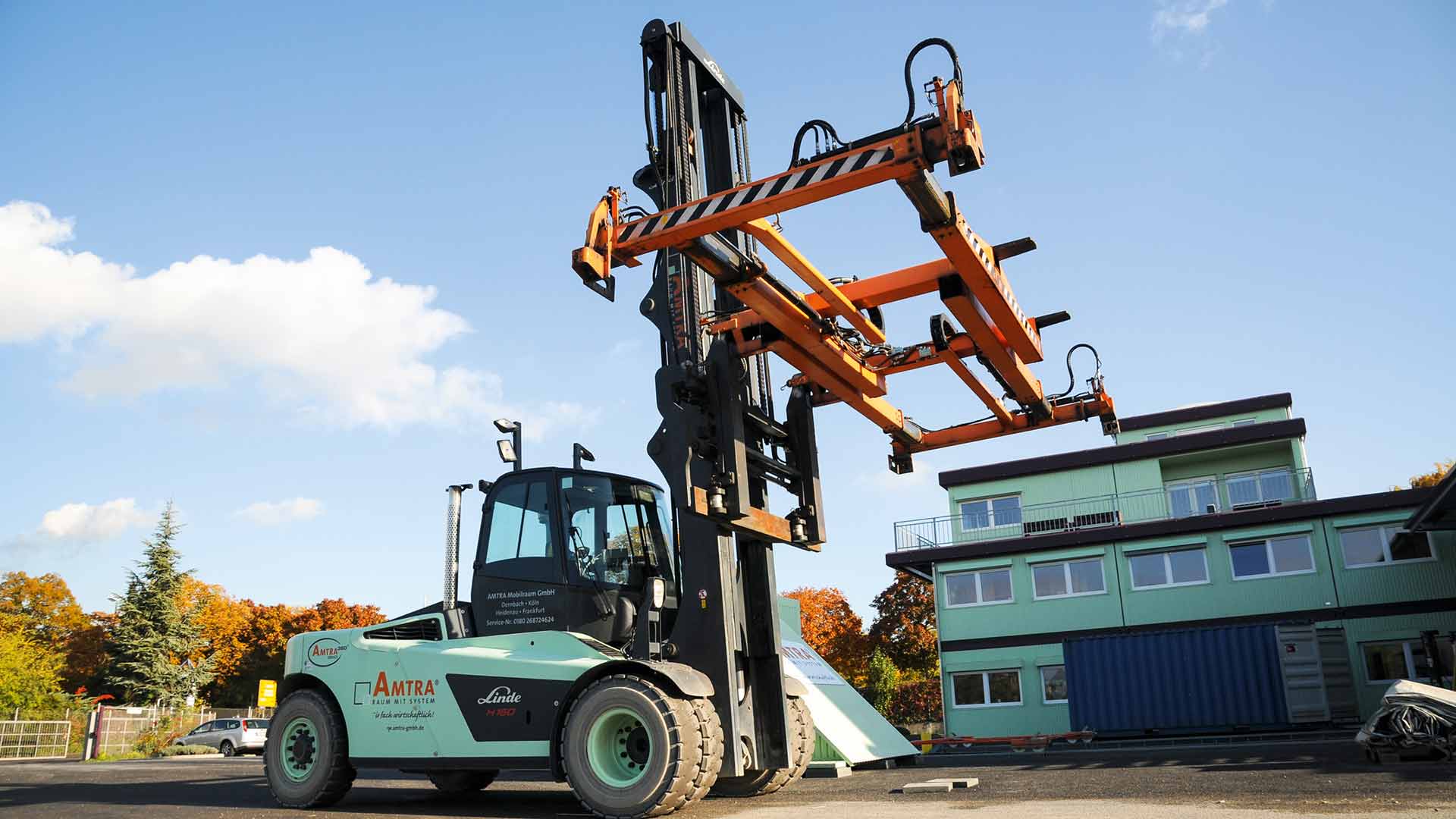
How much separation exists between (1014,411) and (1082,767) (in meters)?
5.79

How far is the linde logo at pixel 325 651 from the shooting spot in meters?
9.61

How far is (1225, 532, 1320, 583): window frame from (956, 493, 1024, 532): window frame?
21.9ft

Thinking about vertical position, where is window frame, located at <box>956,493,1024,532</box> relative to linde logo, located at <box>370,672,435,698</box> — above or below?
above

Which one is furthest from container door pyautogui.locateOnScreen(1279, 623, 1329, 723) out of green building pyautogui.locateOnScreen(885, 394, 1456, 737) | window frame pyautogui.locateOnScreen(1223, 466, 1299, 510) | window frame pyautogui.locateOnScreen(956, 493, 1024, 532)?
window frame pyautogui.locateOnScreen(956, 493, 1024, 532)

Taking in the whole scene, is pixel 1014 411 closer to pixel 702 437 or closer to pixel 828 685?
pixel 702 437

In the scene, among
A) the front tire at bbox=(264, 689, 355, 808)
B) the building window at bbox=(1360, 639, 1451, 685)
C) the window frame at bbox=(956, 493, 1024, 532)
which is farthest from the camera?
the window frame at bbox=(956, 493, 1024, 532)

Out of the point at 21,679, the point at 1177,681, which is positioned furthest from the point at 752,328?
the point at 21,679

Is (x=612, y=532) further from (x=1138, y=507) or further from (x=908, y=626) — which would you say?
(x=908, y=626)

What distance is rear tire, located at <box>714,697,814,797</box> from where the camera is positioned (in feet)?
28.2

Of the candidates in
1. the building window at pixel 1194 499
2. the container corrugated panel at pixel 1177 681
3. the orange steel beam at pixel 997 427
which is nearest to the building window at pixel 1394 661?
the container corrugated panel at pixel 1177 681

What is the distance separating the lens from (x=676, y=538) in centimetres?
943

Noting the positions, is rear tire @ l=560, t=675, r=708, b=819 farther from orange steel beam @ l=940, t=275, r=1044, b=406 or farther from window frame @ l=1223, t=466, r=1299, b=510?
window frame @ l=1223, t=466, r=1299, b=510

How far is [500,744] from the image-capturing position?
8.20 m

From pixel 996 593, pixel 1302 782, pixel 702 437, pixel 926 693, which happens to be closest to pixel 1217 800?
pixel 1302 782
